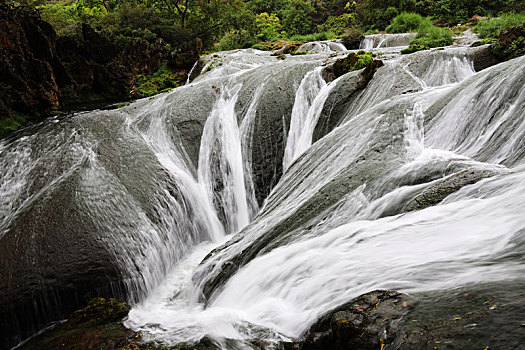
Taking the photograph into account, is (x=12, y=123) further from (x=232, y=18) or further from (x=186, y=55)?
(x=232, y=18)

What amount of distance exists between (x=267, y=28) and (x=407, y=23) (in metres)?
12.5

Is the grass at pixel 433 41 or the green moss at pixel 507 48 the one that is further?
the grass at pixel 433 41

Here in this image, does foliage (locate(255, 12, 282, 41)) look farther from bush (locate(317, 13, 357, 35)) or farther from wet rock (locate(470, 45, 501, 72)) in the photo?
wet rock (locate(470, 45, 501, 72))

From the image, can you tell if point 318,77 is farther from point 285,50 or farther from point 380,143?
point 285,50

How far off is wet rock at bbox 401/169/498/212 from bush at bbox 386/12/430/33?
19825 millimetres

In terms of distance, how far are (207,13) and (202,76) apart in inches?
302

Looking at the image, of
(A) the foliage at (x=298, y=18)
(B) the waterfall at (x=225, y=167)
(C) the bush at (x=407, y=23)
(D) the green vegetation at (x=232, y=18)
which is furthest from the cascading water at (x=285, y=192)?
(A) the foliage at (x=298, y=18)

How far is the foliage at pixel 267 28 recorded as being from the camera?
25.8 meters

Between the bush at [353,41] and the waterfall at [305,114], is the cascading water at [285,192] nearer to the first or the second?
the waterfall at [305,114]

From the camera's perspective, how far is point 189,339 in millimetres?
3475

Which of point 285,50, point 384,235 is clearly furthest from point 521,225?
point 285,50

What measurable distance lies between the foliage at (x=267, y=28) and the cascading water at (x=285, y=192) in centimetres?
1750

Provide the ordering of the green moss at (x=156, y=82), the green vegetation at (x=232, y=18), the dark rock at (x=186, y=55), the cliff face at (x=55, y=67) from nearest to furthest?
the cliff face at (x=55, y=67) < the green moss at (x=156, y=82) < the green vegetation at (x=232, y=18) < the dark rock at (x=186, y=55)

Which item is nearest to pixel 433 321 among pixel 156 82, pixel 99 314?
pixel 99 314
